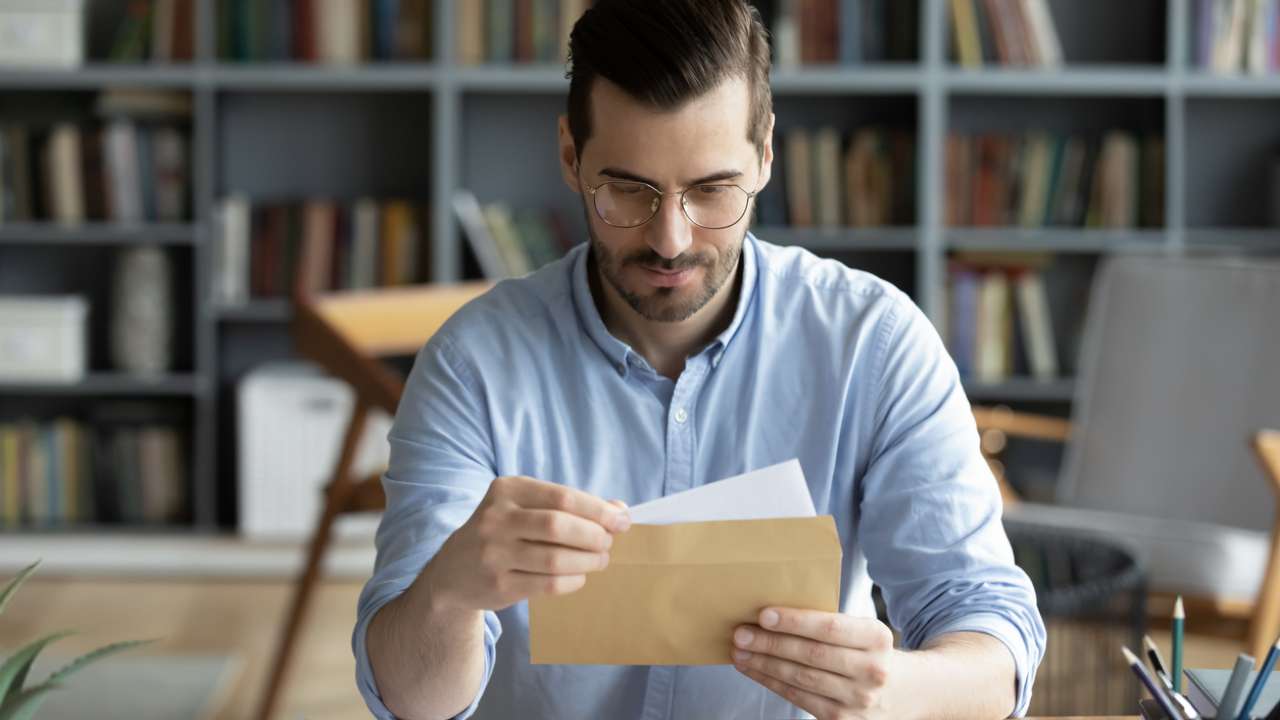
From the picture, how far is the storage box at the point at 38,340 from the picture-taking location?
3.75m

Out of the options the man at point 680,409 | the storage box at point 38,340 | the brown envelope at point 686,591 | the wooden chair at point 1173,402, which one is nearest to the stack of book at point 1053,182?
the wooden chair at point 1173,402

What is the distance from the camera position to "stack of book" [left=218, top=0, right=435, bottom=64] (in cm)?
380

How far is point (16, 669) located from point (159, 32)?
326cm

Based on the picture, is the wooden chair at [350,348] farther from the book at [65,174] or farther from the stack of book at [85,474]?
the book at [65,174]

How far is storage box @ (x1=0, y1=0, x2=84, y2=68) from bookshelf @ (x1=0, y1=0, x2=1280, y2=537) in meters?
0.05

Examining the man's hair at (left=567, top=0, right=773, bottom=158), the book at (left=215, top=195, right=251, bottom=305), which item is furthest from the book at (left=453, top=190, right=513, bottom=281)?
the man's hair at (left=567, top=0, right=773, bottom=158)

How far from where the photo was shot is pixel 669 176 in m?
1.20

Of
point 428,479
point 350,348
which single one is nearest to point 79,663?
point 428,479

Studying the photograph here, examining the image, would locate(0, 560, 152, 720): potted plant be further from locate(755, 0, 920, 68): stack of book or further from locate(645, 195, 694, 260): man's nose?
locate(755, 0, 920, 68): stack of book

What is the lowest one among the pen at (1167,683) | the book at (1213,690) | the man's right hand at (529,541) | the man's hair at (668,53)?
the book at (1213,690)

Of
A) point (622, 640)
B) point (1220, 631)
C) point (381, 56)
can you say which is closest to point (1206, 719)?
point (622, 640)

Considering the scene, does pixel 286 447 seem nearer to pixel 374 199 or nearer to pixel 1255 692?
pixel 374 199

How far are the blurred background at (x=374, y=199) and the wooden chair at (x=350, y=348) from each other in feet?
2.68

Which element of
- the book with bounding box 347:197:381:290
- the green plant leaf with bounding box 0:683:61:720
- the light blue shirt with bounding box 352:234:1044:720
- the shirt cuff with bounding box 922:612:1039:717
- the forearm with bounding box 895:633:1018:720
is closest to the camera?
the green plant leaf with bounding box 0:683:61:720
